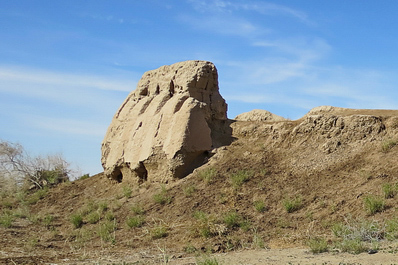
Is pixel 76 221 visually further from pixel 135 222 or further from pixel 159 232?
pixel 159 232

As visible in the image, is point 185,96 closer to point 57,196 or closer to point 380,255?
point 57,196

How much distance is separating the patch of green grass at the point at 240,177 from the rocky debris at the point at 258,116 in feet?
32.8

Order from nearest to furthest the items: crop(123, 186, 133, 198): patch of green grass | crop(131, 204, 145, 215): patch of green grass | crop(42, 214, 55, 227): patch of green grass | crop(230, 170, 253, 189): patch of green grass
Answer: crop(230, 170, 253, 189): patch of green grass
crop(131, 204, 145, 215): patch of green grass
crop(42, 214, 55, 227): patch of green grass
crop(123, 186, 133, 198): patch of green grass

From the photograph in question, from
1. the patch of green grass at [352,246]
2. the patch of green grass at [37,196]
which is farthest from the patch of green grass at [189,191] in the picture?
the patch of green grass at [37,196]

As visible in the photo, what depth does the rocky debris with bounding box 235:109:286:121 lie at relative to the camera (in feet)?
72.8

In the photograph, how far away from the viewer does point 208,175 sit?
12.5 m

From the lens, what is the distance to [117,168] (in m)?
15.7

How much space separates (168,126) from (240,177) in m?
3.13

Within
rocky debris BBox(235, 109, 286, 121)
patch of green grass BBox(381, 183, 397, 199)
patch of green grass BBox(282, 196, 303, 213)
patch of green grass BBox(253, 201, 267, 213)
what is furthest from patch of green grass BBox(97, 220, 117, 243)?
rocky debris BBox(235, 109, 286, 121)

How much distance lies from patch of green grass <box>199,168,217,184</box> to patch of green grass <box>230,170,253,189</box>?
0.53 meters

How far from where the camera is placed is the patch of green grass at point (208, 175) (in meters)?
12.5

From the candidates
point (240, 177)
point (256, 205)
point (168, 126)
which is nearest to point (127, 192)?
point (168, 126)

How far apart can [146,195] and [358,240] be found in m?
6.91

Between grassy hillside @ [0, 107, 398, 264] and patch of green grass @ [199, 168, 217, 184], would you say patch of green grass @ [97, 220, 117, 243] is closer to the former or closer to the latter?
grassy hillside @ [0, 107, 398, 264]
